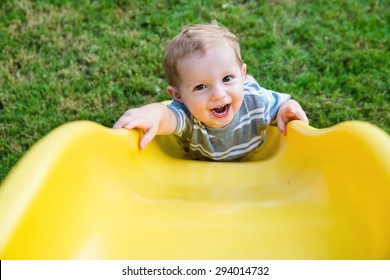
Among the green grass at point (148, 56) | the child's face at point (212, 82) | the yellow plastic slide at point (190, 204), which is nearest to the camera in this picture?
the yellow plastic slide at point (190, 204)

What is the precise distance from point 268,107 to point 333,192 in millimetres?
501

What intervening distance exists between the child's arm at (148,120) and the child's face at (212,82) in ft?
0.29

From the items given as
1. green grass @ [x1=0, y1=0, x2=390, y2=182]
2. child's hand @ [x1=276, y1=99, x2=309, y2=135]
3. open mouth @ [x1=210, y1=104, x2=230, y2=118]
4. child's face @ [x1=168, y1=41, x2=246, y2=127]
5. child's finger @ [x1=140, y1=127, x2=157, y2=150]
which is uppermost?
child's face @ [x1=168, y1=41, x2=246, y2=127]

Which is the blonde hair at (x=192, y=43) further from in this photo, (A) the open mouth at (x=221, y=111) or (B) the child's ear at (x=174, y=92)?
(A) the open mouth at (x=221, y=111)

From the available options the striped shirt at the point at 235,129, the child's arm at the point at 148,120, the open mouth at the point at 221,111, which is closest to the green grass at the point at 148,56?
the striped shirt at the point at 235,129

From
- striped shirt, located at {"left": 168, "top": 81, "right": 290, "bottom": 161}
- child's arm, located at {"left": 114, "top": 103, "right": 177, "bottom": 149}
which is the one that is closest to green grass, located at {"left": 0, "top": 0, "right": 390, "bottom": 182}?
striped shirt, located at {"left": 168, "top": 81, "right": 290, "bottom": 161}

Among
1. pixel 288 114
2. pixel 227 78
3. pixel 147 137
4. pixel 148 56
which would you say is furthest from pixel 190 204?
pixel 148 56

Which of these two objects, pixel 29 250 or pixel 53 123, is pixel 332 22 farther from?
pixel 29 250

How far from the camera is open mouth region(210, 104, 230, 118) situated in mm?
1518

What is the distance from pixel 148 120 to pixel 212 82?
0.23 metres

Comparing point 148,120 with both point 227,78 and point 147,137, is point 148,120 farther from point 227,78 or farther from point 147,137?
point 227,78

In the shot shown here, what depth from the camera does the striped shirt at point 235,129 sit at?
166cm

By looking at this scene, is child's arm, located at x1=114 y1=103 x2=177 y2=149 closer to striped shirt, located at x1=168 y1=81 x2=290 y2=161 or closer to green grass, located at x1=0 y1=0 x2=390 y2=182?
striped shirt, located at x1=168 y1=81 x2=290 y2=161

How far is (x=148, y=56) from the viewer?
2.40m
